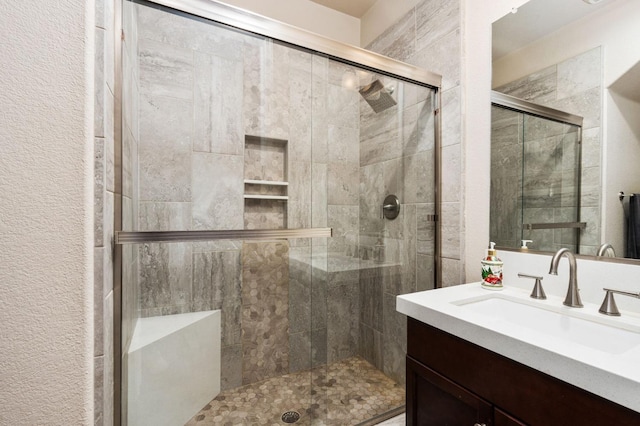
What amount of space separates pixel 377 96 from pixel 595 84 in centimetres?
91

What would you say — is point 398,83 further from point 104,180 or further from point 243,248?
point 104,180

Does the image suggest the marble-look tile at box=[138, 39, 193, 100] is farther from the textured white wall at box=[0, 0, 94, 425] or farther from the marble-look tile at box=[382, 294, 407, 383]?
the marble-look tile at box=[382, 294, 407, 383]

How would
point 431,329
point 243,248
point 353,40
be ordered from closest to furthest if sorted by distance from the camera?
point 431,329
point 243,248
point 353,40

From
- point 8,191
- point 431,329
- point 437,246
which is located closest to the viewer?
point 8,191

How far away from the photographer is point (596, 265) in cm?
100

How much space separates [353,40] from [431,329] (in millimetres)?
2204

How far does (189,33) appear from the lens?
1.08 meters

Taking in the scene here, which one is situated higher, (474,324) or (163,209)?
(163,209)

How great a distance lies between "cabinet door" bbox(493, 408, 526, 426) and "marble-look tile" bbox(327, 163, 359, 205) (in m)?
1.05

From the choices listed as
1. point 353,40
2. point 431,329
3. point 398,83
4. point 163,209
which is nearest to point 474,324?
point 431,329

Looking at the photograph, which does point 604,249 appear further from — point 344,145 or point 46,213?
point 46,213

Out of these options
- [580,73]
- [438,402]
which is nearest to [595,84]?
[580,73]

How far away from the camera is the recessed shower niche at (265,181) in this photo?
4.24 ft

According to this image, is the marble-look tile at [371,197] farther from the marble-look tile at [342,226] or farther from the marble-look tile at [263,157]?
the marble-look tile at [263,157]
